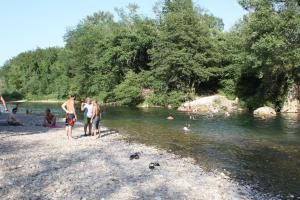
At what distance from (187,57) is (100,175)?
52157 mm

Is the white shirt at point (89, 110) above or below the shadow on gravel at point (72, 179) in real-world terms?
above

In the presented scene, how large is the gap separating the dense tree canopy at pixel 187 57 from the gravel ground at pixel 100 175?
98.4 feet

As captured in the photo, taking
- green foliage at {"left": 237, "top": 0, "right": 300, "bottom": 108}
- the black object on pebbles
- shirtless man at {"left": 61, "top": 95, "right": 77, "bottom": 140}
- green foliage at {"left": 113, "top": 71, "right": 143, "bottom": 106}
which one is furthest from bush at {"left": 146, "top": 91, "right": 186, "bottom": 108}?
the black object on pebbles

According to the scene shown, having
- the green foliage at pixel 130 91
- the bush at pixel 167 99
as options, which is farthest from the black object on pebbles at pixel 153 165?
the green foliage at pixel 130 91

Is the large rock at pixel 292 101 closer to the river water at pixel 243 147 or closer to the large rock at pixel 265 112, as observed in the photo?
the large rock at pixel 265 112

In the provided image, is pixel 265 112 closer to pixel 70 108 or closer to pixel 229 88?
pixel 229 88

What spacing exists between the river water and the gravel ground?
1196 millimetres

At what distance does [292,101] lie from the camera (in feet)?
178

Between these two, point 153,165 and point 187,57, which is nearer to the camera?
point 153,165

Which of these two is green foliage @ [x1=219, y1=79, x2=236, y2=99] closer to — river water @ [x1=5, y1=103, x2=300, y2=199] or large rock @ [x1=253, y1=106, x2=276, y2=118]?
large rock @ [x1=253, y1=106, x2=276, y2=118]

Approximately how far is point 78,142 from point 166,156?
5.91 metres

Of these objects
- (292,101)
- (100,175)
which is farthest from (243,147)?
(292,101)

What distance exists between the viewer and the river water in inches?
650

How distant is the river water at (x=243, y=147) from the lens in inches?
650
